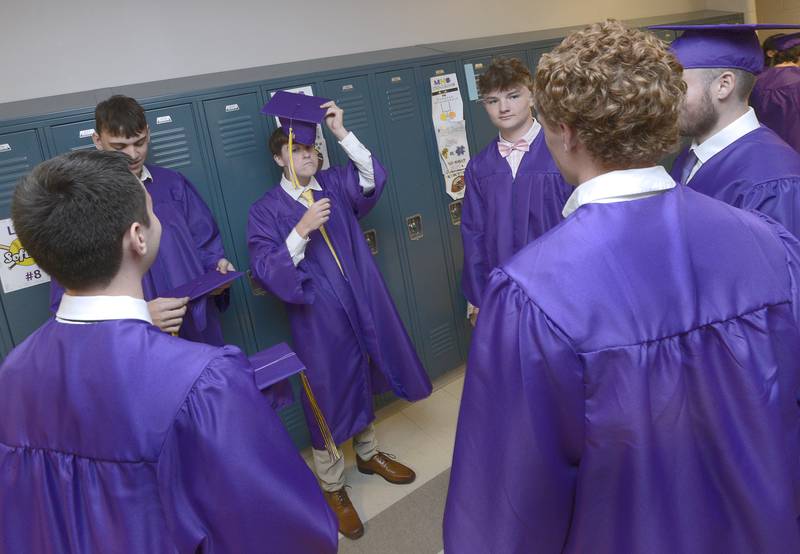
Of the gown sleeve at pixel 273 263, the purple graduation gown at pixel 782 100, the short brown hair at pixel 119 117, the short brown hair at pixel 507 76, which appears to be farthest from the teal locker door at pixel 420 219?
the purple graduation gown at pixel 782 100

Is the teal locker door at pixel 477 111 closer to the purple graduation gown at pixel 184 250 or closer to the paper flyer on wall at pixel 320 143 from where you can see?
the paper flyer on wall at pixel 320 143

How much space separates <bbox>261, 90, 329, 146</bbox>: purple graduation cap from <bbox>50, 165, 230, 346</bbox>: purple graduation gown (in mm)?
518

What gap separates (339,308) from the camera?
2.71 metres

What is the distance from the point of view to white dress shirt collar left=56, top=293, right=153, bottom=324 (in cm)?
114

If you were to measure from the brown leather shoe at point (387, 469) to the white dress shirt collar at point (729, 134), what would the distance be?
6.42 ft

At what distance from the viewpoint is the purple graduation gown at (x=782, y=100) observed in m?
3.91

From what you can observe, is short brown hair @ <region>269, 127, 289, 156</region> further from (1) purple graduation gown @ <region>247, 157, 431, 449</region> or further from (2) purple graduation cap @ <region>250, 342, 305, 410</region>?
(2) purple graduation cap @ <region>250, 342, 305, 410</region>

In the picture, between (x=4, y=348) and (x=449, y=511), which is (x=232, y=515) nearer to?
(x=449, y=511)

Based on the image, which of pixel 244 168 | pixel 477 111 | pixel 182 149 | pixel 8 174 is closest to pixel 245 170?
pixel 244 168

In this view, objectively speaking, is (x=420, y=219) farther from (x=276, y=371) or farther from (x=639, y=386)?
(x=639, y=386)

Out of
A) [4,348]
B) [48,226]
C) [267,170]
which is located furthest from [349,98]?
[48,226]

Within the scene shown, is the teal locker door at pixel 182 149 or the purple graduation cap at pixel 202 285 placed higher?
the teal locker door at pixel 182 149

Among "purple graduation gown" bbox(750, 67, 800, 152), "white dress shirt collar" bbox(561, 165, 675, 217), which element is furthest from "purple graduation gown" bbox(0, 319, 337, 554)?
"purple graduation gown" bbox(750, 67, 800, 152)

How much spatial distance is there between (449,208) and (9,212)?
235 cm
